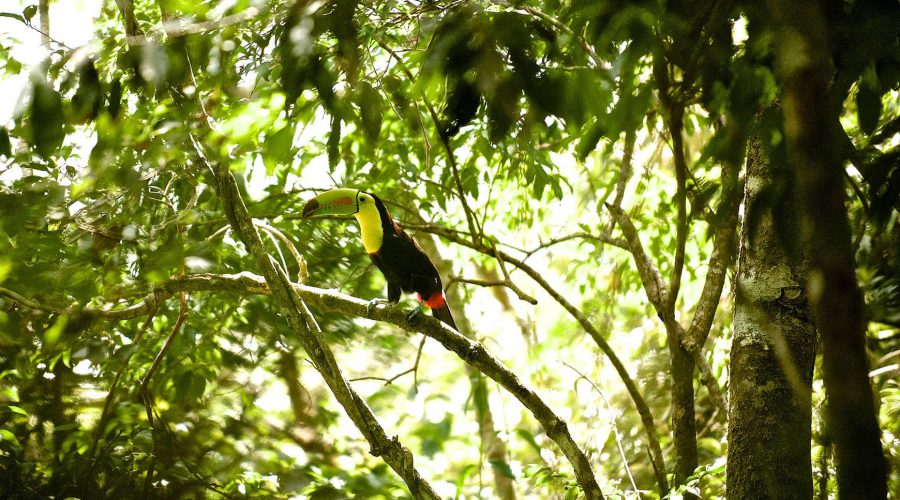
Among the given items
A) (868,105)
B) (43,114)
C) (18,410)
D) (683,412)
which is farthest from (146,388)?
(868,105)

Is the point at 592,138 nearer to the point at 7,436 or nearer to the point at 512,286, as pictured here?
the point at 512,286

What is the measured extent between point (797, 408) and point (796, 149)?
1.14m

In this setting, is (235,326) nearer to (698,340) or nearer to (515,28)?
(698,340)

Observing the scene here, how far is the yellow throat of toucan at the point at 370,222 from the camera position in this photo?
10.2 feet

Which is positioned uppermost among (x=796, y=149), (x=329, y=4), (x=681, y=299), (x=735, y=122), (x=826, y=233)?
(x=681, y=299)

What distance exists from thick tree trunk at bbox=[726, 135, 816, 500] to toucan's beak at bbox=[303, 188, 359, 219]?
170 cm

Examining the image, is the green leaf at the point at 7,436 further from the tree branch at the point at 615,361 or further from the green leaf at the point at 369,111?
the green leaf at the point at 369,111

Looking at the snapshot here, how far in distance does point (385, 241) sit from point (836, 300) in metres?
2.55

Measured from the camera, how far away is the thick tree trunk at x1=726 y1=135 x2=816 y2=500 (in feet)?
5.32

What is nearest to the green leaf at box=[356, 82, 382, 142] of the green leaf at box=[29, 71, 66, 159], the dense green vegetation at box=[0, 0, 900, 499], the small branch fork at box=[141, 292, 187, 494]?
the dense green vegetation at box=[0, 0, 900, 499]

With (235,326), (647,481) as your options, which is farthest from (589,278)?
(235,326)

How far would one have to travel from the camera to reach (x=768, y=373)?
173 centimetres

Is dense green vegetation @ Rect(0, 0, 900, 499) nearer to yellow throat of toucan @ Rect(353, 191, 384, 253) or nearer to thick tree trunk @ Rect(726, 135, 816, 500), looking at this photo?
thick tree trunk @ Rect(726, 135, 816, 500)

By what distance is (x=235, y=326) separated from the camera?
3.00 m
